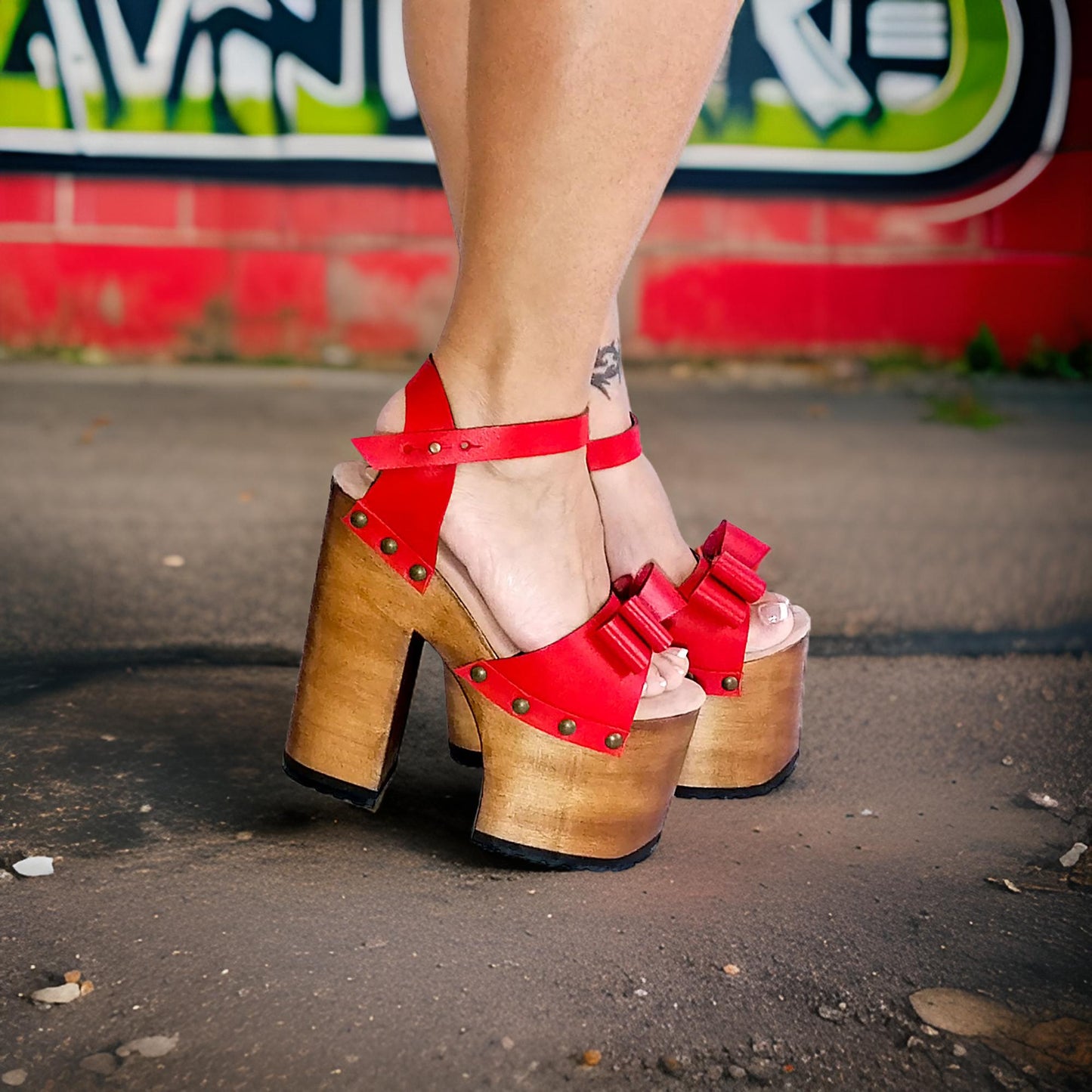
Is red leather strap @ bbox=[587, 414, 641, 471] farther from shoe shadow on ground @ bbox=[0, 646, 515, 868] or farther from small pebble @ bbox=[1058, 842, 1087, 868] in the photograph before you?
small pebble @ bbox=[1058, 842, 1087, 868]

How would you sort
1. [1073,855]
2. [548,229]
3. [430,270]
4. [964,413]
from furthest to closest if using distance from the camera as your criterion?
[430,270] < [964,413] < [1073,855] < [548,229]

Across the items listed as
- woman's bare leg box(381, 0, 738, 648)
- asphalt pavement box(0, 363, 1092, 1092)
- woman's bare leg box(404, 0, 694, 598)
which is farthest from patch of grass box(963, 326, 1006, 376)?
woman's bare leg box(381, 0, 738, 648)

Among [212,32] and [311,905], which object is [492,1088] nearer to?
[311,905]

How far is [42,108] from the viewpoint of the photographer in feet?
13.9

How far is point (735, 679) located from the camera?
3.68 feet

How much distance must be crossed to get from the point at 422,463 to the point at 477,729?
0.22 metres

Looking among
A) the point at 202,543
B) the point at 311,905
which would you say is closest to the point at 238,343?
the point at 202,543

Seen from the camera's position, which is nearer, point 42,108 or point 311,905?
point 311,905

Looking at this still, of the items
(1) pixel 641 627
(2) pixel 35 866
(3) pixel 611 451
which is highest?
(3) pixel 611 451

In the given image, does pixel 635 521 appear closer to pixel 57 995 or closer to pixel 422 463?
pixel 422 463

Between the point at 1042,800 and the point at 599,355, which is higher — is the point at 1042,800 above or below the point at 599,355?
below

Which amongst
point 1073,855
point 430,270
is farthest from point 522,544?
point 430,270

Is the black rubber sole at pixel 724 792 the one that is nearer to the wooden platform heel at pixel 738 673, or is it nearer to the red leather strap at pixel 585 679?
the wooden platform heel at pixel 738 673

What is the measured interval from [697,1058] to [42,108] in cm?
434
